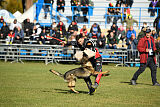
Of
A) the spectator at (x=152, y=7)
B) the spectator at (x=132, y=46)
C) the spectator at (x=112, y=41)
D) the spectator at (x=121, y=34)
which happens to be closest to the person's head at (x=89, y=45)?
the spectator at (x=132, y=46)

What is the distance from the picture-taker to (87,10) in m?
27.3

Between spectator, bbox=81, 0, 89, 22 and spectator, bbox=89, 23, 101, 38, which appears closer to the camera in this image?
spectator, bbox=89, 23, 101, 38

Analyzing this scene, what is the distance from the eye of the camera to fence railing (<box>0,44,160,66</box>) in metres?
21.0

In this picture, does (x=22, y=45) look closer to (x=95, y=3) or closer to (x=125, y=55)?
(x=125, y=55)

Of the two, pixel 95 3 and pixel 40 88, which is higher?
pixel 95 3

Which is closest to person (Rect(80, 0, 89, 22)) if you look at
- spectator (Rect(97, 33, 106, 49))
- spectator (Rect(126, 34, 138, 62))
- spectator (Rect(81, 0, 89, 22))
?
spectator (Rect(81, 0, 89, 22))

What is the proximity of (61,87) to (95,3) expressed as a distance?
56.9ft

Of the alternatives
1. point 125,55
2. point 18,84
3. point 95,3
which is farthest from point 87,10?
point 18,84

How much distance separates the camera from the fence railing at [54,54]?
21.0 m

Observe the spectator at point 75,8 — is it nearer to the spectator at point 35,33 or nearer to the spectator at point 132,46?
the spectator at point 35,33

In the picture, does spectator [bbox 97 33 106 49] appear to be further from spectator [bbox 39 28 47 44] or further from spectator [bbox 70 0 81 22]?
spectator [bbox 70 0 81 22]

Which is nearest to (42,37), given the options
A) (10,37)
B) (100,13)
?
(10,37)

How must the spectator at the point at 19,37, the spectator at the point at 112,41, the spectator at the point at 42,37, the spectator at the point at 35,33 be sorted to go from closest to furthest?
the spectator at the point at 112,41, the spectator at the point at 42,37, the spectator at the point at 19,37, the spectator at the point at 35,33

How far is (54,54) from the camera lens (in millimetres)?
21453
